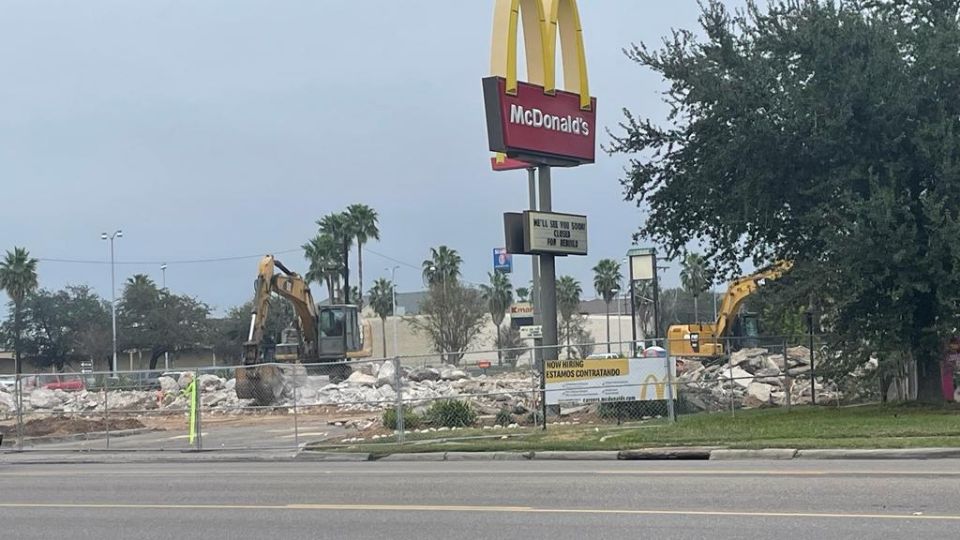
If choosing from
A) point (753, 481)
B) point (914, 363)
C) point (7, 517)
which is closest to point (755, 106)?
point (914, 363)

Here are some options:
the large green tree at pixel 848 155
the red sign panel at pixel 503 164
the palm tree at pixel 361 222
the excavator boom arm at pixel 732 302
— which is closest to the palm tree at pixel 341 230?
the palm tree at pixel 361 222

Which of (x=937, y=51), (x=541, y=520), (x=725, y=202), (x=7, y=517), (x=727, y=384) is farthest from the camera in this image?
(x=727, y=384)

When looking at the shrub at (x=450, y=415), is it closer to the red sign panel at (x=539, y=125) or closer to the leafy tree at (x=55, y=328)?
the red sign panel at (x=539, y=125)

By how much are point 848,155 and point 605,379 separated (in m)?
6.93

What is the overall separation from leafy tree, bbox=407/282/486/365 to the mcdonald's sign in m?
47.1

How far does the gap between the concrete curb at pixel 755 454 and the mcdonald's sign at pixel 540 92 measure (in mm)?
10857

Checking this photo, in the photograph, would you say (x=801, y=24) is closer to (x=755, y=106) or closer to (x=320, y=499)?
(x=755, y=106)

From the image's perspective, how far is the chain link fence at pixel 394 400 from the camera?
22422 mm

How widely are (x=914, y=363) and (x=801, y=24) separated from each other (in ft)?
25.8

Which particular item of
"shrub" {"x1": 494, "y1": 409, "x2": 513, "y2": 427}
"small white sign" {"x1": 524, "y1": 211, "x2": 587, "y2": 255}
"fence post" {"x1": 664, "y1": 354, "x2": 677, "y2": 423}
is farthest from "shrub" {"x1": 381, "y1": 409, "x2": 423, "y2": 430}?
"fence post" {"x1": 664, "y1": 354, "x2": 677, "y2": 423}

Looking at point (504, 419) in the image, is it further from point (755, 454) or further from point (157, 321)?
point (157, 321)

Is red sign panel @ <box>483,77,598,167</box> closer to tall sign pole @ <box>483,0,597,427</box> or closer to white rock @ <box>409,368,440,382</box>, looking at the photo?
tall sign pole @ <box>483,0,597,427</box>

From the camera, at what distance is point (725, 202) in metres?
25.2

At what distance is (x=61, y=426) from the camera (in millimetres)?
29844
